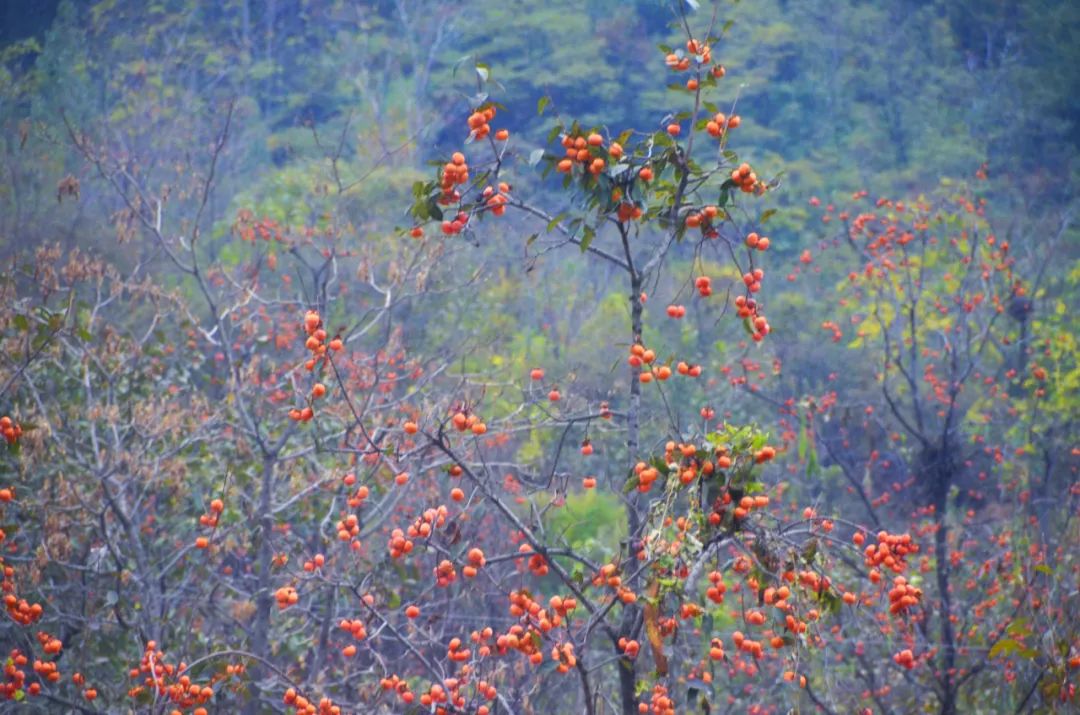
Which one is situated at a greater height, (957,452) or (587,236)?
(587,236)

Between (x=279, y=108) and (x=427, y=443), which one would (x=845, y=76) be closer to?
(x=279, y=108)

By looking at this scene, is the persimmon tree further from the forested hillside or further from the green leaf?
the green leaf

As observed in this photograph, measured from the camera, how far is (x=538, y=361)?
1156cm

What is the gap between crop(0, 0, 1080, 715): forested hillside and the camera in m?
A: 2.99

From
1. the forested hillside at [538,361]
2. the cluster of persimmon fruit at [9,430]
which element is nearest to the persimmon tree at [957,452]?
the forested hillside at [538,361]

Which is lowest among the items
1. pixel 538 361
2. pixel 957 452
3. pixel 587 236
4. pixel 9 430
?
pixel 538 361

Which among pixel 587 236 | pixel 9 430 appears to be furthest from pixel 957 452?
pixel 9 430

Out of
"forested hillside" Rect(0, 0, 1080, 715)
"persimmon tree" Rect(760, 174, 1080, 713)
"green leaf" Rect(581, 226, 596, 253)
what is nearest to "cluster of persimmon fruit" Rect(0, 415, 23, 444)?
"forested hillside" Rect(0, 0, 1080, 715)

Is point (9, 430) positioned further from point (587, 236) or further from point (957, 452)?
point (957, 452)

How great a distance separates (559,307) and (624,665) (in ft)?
35.7

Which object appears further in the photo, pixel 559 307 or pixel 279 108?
pixel 279 108

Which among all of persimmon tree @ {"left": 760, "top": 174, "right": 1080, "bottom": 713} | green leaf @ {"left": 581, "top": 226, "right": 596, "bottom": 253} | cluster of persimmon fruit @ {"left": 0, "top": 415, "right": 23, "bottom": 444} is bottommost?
persimmon tree @ {"left": 760, "top": 174, "right": 1080, "bottom": 713}

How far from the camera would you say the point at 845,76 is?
2000 cm

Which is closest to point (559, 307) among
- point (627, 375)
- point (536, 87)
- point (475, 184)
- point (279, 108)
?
point (627, 375)
